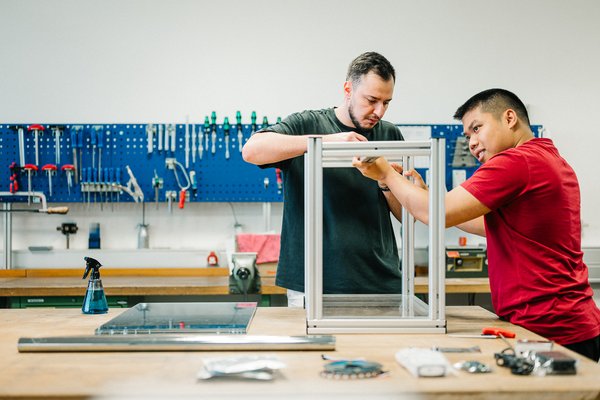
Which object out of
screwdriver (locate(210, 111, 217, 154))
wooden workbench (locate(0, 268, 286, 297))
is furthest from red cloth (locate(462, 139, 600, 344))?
screwdriver (locate(210, 111, 217, 154))

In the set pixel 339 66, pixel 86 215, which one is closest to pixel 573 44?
pixel 339 66

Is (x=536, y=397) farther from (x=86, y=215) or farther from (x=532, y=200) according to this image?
(x=86, y=215)

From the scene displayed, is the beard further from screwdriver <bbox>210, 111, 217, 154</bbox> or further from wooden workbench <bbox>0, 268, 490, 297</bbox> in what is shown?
screwdriver <bbox>210, 111, 217, 154</bbox>

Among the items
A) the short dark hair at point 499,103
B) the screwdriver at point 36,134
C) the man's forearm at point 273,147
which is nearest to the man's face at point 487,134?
the short dark hair at point 499,103

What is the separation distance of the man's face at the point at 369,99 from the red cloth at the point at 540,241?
0.53 m

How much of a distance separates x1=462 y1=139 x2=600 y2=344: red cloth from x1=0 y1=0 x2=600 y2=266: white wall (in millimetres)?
2277

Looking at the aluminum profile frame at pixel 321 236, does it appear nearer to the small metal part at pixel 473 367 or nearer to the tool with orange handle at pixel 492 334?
the tool with orange handle at pixel 492 334

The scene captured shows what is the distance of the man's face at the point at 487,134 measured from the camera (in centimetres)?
162

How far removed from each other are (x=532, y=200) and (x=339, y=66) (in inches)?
94.6

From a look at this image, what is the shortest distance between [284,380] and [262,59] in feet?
9.58

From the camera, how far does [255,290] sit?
2.94m

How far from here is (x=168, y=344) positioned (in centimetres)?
121

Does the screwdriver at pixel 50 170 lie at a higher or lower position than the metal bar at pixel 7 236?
higher

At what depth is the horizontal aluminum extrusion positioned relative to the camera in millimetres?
1204
